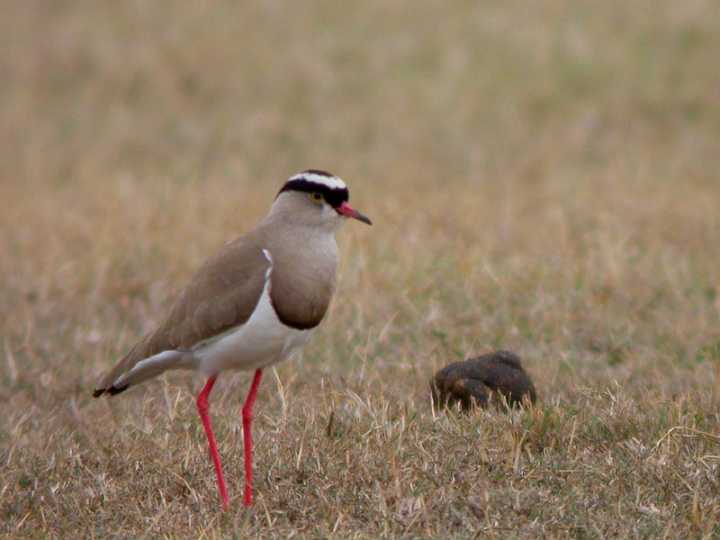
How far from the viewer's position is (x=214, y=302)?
15.8 ft

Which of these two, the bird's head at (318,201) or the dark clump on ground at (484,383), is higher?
the bird's head at (318,201)

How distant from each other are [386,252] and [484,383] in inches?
118

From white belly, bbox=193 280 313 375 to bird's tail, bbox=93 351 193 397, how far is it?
0.43 ft

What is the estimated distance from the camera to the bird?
4.66 metres

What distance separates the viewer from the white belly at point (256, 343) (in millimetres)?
4645

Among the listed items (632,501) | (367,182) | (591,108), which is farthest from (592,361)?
(591,108)

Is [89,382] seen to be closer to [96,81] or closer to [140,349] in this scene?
[140,349]

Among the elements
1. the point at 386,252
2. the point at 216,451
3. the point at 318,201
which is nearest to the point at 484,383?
the point at 318,201

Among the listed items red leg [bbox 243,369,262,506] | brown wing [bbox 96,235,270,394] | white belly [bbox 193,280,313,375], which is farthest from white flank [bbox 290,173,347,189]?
red leg [bbox 243,369,262,506]

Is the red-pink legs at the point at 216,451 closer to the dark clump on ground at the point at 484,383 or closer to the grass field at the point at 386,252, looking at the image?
the grass field at the point at 386,252

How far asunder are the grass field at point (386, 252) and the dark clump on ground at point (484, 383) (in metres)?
0.17

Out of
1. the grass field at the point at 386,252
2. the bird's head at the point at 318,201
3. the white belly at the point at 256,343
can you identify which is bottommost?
the grass field at the point at 386,252

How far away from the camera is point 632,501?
4.50 m

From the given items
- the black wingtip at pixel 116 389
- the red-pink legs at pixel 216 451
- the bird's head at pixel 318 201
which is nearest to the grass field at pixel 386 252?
the red-pink legs at pixel 216 451
